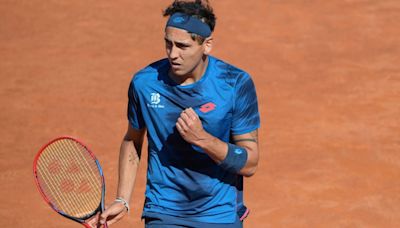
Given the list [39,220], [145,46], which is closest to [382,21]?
[145,46]

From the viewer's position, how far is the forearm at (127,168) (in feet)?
16.8

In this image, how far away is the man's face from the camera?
4734 mm

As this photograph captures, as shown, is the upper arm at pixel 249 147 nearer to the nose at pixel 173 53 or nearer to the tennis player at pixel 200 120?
the tennis player at pixel 200 120

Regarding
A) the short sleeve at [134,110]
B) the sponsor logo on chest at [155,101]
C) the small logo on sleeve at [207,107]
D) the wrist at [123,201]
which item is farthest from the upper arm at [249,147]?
the wrist at [123,201]

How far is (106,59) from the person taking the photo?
1268 centimetres

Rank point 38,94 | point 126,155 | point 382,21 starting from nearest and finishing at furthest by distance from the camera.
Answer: point 126,155 < point 38,94 < point 382,21

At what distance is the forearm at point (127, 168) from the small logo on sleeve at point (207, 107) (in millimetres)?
593

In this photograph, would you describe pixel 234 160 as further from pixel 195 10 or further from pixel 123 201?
pixel 195 10

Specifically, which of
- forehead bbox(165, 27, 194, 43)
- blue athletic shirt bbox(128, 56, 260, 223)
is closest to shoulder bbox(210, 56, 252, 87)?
blue athletic shirt bbox(128, 56, 260, 223)

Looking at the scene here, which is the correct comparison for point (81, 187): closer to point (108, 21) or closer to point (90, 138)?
point (90, 138)

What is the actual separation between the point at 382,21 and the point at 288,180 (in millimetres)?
5333

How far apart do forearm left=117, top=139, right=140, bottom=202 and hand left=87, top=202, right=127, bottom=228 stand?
19 cm

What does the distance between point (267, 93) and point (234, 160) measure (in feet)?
21.6

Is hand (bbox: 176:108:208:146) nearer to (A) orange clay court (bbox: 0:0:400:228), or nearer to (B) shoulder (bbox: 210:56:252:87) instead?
(B) shoulder (bbox: 210:56:252:87)
